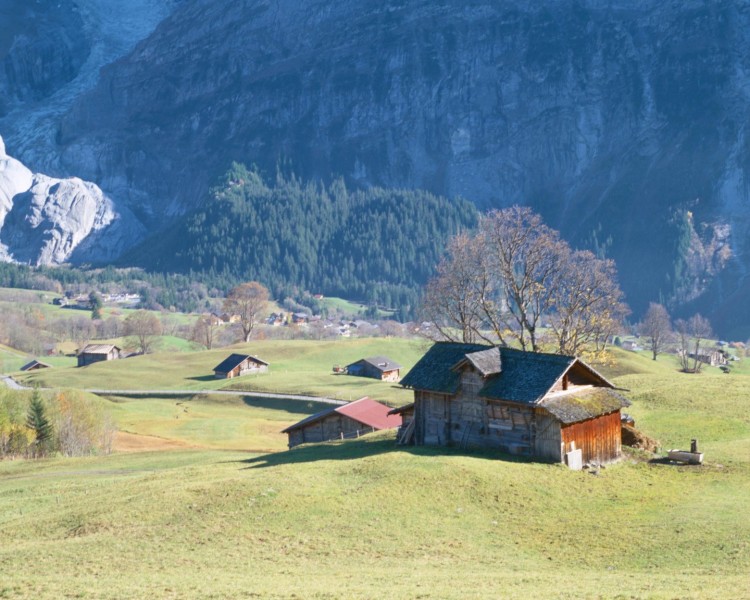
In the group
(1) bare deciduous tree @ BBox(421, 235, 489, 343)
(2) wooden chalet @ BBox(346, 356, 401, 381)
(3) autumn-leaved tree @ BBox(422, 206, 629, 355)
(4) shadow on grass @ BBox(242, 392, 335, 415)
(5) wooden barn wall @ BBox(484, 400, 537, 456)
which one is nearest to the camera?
(5) wooden barn wall @ BBox(484, 400, 537, 456)

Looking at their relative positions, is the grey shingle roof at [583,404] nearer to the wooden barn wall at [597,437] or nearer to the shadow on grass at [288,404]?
the wooden barn wall at [597,437]

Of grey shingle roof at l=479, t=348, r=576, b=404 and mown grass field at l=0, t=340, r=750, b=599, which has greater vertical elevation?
grey shingle roof at l=479, t=348, r=576, b=404

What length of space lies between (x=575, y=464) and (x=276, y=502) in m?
16.2

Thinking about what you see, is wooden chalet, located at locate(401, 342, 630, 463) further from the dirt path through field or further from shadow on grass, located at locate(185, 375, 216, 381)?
shadow on grass, located at locate(185, 375, 216, 381)

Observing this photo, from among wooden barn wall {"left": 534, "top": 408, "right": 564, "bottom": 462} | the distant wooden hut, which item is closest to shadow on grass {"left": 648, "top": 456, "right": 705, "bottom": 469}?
wooden barn wall {"left": 534, "top": 408, "right": 564, "bottom": 462}

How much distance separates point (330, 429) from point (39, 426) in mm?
24768

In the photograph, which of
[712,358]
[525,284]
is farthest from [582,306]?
[712,358]

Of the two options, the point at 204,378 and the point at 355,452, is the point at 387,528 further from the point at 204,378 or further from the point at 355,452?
the point at 204,378

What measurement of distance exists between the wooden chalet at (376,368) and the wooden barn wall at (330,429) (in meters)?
48.8

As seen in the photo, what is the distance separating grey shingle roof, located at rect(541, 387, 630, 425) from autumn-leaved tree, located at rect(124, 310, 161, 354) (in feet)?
457

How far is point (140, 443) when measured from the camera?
88.4 m

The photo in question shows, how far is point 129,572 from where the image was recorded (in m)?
33.2

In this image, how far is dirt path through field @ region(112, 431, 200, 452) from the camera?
84.2m

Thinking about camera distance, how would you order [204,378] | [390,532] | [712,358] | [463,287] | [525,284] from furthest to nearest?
1. [712,358]
2. [204,378]
3. [463,287]
4. [525,284]
5. [390,532]
